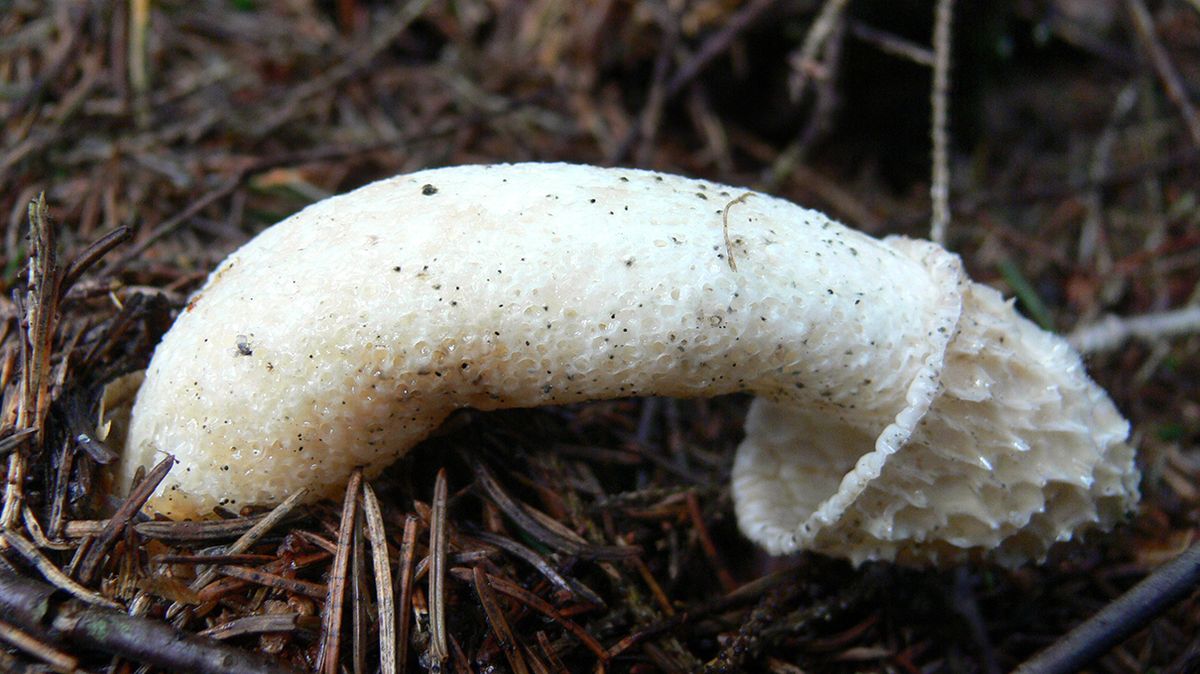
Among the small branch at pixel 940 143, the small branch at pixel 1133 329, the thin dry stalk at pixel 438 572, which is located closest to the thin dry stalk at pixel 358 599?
the thin dry stalk at pixel 438 572

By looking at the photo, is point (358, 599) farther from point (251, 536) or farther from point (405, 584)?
point (251, 536)

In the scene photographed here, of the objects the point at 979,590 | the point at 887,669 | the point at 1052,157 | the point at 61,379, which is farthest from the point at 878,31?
the point at 61,379

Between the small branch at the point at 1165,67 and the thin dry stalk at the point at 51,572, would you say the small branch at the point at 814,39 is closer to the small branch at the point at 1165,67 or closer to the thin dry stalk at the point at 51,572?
the small branch at the point at 1165,67

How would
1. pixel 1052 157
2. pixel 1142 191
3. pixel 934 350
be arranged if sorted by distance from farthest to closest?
pixel 1052 157 → pixel 1142 191 → pixel 934 350

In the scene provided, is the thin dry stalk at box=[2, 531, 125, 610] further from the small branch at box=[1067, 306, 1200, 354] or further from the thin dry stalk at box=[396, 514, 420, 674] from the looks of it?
the small branch at box=[1067, 306, 1200, 354]

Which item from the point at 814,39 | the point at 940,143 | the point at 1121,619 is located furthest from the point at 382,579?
the point at 814,39

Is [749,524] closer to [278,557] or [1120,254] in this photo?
[278,557]
